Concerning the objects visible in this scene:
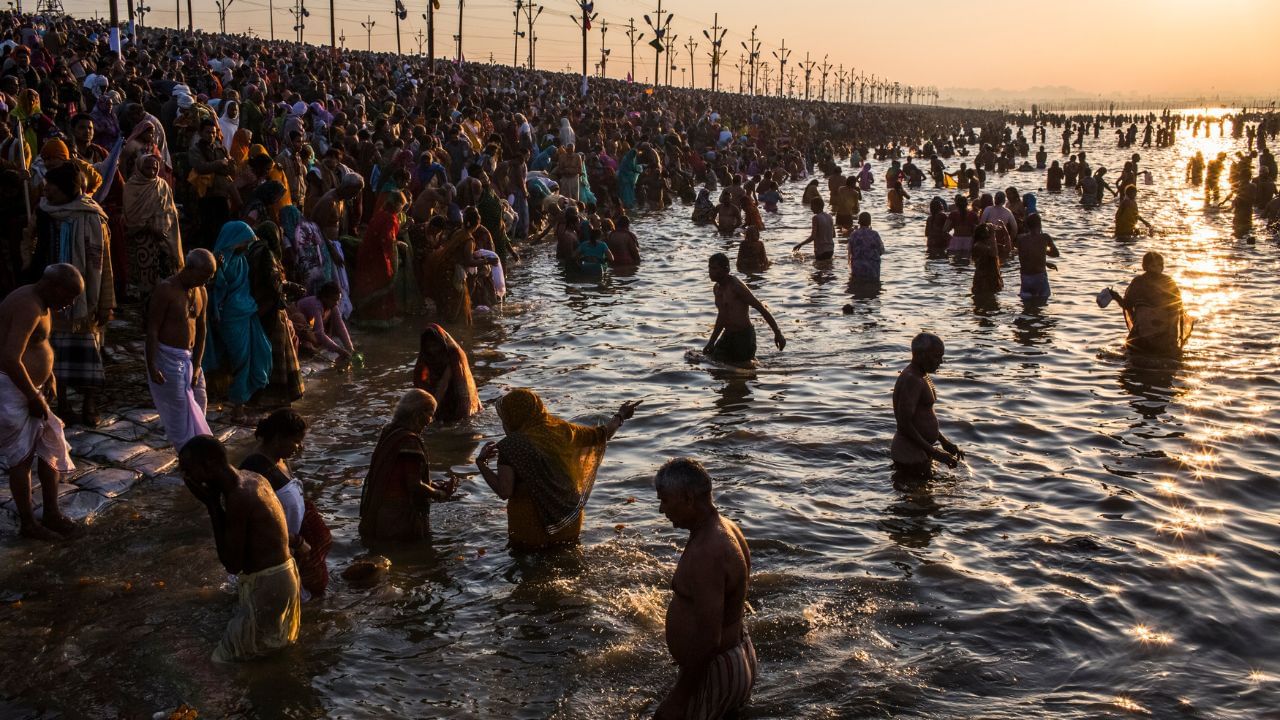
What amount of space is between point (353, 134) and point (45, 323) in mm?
10492

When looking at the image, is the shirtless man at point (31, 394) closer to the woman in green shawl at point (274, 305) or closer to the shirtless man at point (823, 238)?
the woman in green shawl at point (274, 305)

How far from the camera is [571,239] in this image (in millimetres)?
17578

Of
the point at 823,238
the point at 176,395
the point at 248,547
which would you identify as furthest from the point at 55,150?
the point at 823,238

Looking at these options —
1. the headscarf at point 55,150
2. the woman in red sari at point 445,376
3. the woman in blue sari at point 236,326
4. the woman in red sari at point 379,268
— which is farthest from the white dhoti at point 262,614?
the woman in red sari at point 379,268

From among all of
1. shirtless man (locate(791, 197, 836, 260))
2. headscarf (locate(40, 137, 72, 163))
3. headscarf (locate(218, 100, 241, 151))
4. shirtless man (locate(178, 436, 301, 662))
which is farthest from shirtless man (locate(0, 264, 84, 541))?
shirtless man (locate(791, 197, 836, 260))

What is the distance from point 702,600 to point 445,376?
4814mm

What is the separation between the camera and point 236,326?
347 inches

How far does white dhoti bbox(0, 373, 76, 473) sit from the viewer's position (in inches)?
244

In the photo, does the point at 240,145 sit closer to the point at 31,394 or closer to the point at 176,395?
the point at 176,395

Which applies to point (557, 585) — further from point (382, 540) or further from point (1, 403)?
point (1, 403)

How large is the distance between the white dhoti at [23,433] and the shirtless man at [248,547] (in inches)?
69.3

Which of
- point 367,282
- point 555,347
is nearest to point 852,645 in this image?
point 555,347

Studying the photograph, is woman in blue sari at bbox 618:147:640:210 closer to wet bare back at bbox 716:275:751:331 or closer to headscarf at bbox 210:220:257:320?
wet bare back at bbox 716:275:751:331

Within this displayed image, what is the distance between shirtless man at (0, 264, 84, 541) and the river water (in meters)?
0.37
